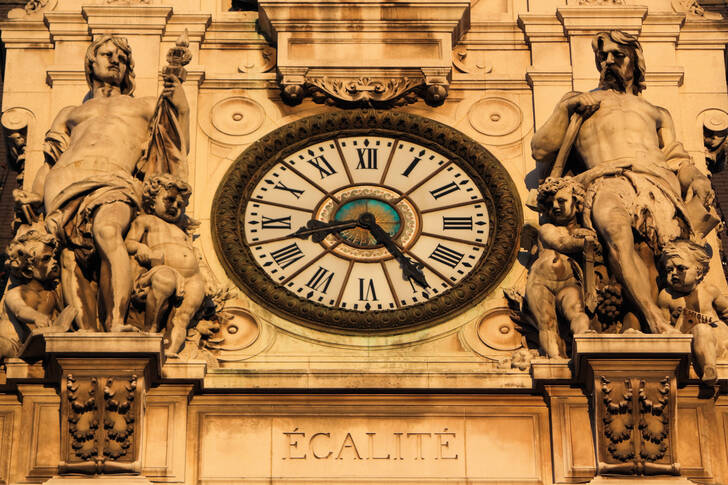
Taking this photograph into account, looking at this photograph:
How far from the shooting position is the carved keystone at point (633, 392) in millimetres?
19125

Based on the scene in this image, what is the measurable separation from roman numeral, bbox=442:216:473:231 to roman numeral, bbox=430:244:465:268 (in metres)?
0.22

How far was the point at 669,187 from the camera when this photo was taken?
20.3 m

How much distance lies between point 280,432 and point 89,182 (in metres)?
2.59

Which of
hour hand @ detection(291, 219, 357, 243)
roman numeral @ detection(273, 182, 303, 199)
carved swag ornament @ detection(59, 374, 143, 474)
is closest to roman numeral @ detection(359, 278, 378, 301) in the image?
hour hand @ detection(291, 219, 357, 243)

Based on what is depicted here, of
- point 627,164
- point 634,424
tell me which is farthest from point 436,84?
point 634,424

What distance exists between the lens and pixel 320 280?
20703mm

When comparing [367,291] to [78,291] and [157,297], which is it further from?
[78,291]

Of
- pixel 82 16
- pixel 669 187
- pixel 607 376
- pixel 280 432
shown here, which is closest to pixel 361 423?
pixel 280 432

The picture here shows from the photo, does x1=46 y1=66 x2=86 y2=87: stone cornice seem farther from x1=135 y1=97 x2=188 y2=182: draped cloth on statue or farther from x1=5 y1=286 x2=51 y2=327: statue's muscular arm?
x1=5 y1=286 x2=51 y2=327: statue's muscular arm

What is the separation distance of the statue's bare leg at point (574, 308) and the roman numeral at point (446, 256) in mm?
1131

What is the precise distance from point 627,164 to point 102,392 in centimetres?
471

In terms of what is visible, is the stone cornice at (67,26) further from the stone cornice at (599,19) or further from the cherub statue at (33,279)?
the stone cornice at (599,19)

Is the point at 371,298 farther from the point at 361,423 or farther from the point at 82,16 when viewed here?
the point at 82,16

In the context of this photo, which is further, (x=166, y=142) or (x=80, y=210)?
(x=166, y=142)
